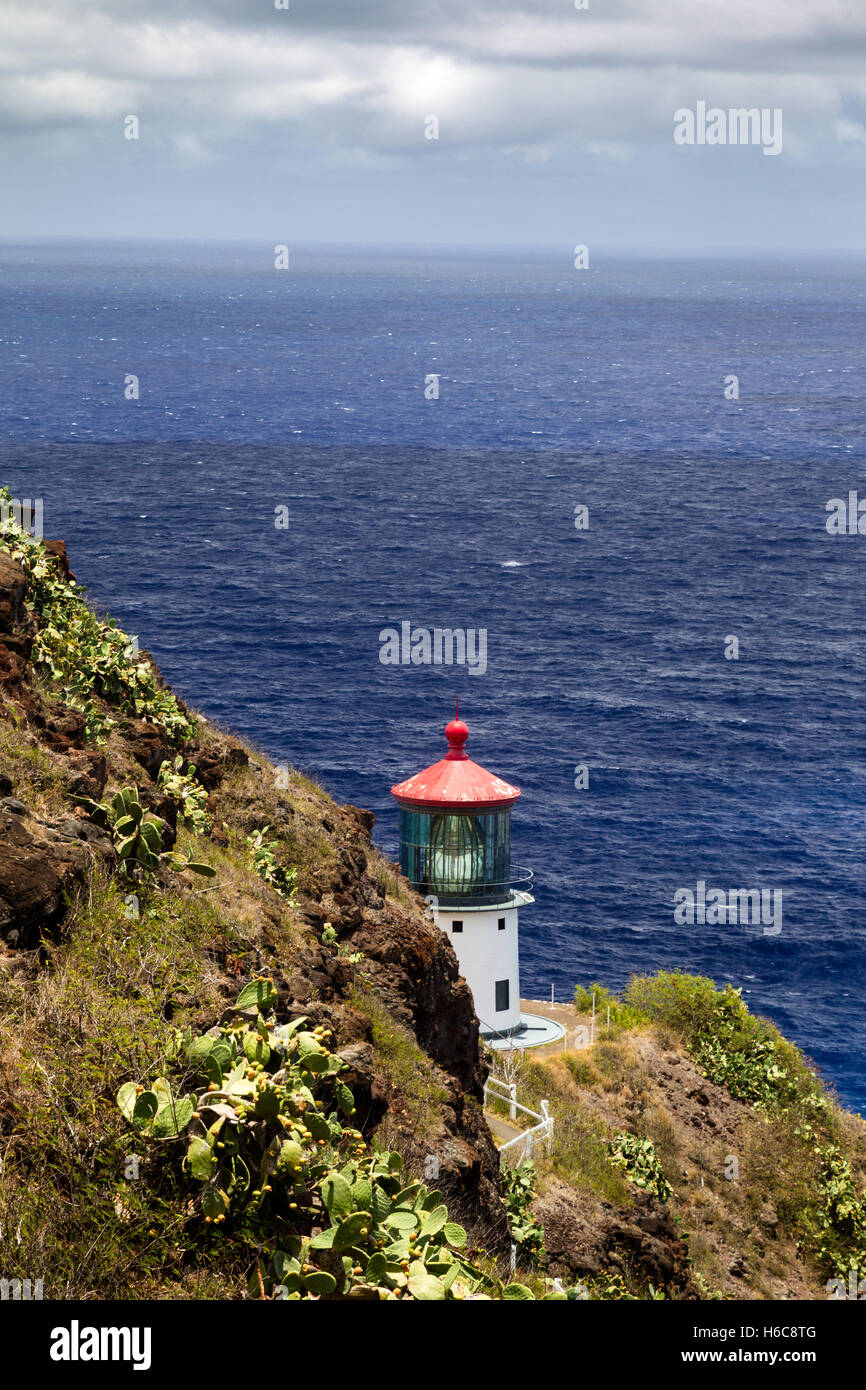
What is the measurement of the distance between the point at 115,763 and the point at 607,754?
65.1m

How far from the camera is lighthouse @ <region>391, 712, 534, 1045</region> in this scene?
3528 centimetres

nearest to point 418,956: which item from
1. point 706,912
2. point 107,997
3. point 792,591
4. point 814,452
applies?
point 107,997

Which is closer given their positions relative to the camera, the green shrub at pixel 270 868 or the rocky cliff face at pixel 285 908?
the rocky cliff face at pixel 285 908

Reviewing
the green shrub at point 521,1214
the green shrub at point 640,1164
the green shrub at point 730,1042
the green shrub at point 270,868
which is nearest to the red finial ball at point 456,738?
the green shrub at point 730,1042

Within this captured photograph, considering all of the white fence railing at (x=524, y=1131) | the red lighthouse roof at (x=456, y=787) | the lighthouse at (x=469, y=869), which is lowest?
the white fence railing at (x=524, y=1131)

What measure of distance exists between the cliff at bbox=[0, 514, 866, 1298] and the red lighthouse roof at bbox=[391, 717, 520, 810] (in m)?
7.83

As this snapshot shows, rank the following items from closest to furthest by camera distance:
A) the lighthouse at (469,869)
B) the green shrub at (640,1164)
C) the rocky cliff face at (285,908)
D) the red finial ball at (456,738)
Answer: the rocky cliff face at (285,908) < the green shrub at (640,1164) < the lighthouse at (469,869) < the red finial ball at (456,738)

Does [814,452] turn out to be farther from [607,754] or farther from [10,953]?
[10,953]

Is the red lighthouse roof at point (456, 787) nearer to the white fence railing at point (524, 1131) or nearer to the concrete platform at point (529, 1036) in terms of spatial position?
the concrete platform at point (529, 1036)

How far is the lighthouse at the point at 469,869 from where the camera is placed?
3528 cm

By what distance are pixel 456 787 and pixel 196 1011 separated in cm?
2400

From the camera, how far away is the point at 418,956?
19.7m

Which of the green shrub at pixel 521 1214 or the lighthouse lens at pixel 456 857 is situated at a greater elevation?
the lighthouse lens at pixel 456 857

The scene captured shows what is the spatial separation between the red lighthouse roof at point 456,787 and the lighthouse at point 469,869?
0.9 inches
